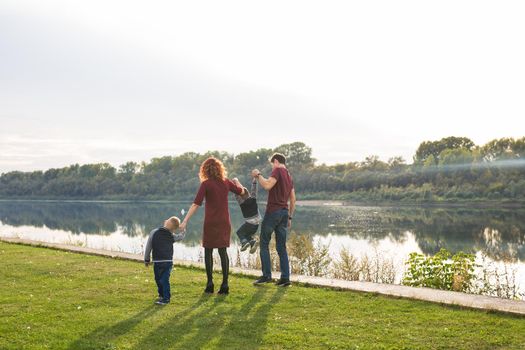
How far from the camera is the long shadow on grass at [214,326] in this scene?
5523mm

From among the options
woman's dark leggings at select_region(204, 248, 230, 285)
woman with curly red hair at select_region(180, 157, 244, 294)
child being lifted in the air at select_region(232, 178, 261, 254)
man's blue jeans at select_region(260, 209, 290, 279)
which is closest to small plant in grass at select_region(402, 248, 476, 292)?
man's blue jeans at select_region(260, 209, 290, 279)

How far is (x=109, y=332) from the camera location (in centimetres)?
587

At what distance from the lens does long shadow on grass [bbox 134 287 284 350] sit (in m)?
5.52

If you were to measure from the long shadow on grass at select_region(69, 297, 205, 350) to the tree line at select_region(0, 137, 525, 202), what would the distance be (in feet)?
206

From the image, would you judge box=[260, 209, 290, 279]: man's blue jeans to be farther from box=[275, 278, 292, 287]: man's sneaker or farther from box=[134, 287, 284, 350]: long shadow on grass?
box=[134, 287, 284, 350]: long shadow on grass

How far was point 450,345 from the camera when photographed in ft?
17.5

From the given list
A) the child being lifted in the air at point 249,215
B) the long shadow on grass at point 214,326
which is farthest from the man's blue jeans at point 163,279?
the child being lifted in the air at point 249,215

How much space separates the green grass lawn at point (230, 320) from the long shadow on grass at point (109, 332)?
11mm

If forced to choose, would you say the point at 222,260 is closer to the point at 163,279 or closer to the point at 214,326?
the point at 163,279

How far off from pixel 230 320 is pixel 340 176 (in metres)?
91.1

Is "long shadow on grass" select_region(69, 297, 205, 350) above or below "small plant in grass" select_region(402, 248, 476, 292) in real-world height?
below

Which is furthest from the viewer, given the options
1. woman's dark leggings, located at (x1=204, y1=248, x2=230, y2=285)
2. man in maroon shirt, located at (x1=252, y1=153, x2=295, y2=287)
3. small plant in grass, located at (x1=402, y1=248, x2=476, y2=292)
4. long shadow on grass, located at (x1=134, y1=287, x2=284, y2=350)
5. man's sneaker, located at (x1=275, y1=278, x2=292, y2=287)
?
small plant in grass, located at (x1=402, y1=248, x2=476, y2=292)

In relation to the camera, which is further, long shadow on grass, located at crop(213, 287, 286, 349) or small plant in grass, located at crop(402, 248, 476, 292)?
small plant in grass, located at crop(402, 248, 476, 292)

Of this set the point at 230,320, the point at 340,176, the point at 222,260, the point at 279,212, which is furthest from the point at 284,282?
the point at 340,176
